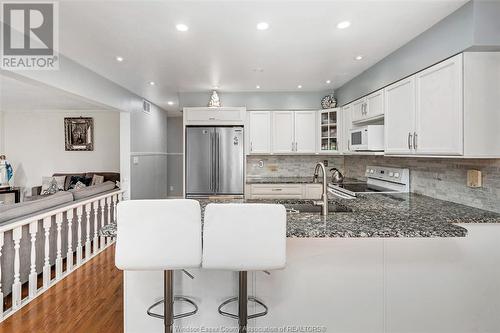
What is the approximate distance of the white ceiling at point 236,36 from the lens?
2068 millimetres

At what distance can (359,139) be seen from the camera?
3.59m

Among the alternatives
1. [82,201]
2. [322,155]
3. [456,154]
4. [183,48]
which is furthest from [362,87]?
[82,201]

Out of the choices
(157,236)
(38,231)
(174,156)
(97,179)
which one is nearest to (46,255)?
(38,231)

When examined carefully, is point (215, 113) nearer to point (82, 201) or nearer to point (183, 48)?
point (183, 48)

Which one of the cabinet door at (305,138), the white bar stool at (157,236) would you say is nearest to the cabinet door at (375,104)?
the cabinet door at (305,138)

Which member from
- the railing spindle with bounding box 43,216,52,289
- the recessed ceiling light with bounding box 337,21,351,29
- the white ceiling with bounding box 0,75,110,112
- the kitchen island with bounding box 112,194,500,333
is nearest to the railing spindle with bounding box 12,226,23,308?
the railing spindle with bounding box 43,216,52,289

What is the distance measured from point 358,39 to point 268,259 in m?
2.21

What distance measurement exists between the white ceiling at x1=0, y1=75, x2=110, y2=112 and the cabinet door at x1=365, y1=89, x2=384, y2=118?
142 inches

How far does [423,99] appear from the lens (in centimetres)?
241

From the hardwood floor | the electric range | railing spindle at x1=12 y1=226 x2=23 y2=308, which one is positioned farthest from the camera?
the electric range

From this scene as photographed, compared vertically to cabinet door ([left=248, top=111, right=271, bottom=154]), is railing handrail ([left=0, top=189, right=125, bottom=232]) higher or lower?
lower

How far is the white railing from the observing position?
2.56 m

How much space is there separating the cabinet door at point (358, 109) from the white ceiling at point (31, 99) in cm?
359

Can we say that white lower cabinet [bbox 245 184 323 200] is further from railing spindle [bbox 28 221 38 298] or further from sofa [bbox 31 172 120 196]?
sofa [bbox 31 172 120 196]
